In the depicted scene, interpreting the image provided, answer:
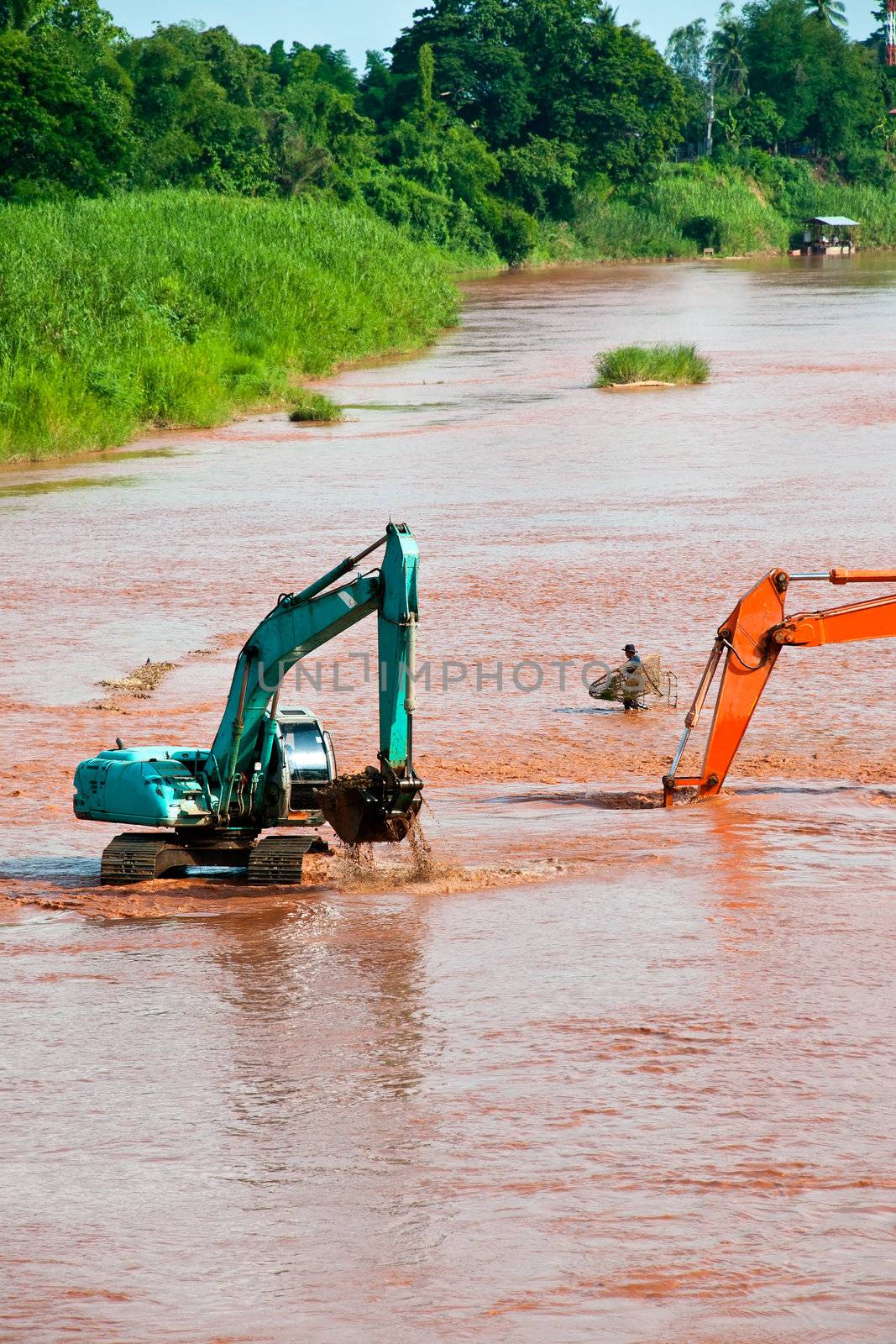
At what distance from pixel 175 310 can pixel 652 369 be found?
9.36 metres

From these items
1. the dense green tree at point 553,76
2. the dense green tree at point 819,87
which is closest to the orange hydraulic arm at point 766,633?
the dense green tree at point 553,76

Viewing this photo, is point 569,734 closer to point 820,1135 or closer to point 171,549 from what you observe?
point 820,1135

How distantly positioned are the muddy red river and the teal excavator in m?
0.28

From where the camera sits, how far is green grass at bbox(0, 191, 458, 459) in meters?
28.3

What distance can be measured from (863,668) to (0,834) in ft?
22.6

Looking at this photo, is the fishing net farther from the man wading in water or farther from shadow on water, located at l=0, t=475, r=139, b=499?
shadow on water, located at l=0, t=475, r=139, b=499

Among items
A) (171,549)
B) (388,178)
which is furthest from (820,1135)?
(388,178)

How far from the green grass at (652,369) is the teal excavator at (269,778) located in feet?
87.9

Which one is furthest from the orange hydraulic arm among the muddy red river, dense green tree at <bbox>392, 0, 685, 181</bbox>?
dense green tree at <bbox>392, 0, 685, 181</bbox>

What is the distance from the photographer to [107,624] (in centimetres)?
1617

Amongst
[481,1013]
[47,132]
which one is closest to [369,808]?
[481,1013]

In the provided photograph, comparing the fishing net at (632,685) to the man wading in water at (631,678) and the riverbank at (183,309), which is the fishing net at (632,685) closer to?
the man wading in water at (631,678)

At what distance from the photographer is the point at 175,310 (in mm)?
34250

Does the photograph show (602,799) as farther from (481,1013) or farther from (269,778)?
(481,1013)
